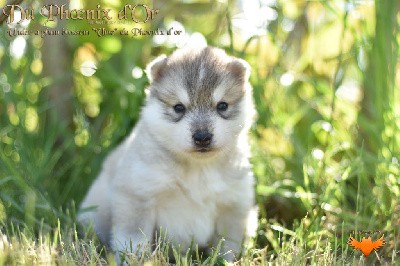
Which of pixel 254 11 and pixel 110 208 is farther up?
pixel 254 11

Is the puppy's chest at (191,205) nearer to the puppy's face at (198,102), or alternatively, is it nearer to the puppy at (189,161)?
the puppy at (189,161)

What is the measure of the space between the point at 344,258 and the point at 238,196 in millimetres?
596

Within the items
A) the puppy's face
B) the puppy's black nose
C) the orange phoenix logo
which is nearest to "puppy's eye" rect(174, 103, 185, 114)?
the puppy's face

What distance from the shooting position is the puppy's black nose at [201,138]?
115 inches

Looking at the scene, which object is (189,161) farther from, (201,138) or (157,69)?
(157,69)

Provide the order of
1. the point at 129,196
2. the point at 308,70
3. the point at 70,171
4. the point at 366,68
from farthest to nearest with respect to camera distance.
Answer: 1. the point at 308,70
2. the point at 70,171
3. the point at 366,68
4. the point at 129,196

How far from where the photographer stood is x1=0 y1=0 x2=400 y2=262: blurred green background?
Result: 3.42m

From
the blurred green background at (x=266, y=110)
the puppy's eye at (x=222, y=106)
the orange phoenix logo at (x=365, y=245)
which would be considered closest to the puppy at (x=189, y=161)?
the puppy's eye at (x=222, y=106)

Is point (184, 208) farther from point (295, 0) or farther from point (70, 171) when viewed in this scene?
point (295, 0)

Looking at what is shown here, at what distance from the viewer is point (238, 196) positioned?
3.14 meters

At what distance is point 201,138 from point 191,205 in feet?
1.24

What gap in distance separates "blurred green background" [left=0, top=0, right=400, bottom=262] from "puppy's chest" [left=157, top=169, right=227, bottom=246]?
37 centimetres

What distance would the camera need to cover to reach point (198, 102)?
3002 millimetres

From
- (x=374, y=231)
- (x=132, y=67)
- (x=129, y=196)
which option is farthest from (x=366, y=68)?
(x=129, y=196)
